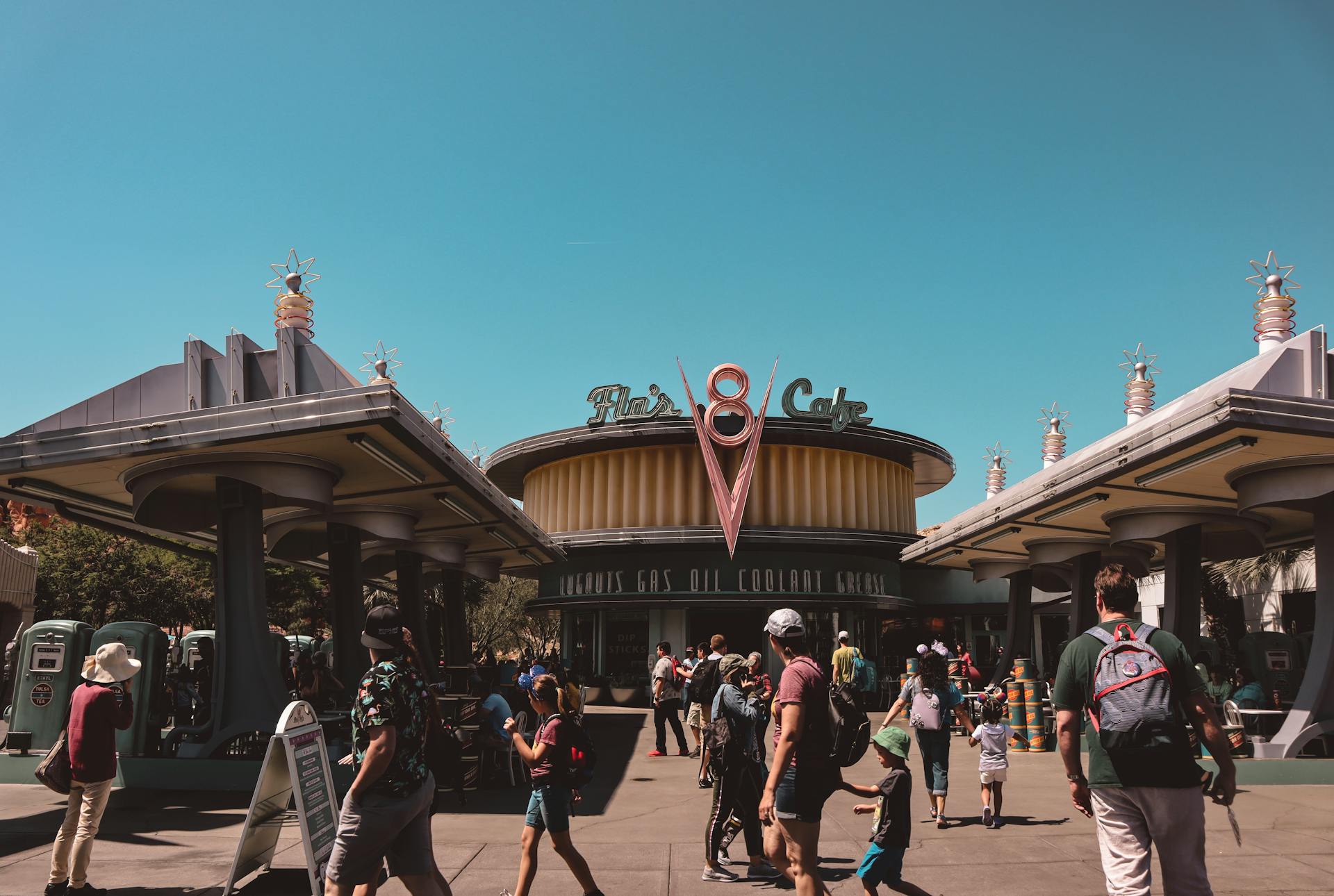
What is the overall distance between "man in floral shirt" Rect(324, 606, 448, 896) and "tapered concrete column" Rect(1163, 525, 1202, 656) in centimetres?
1478

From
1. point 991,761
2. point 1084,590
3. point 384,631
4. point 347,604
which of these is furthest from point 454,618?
point 384,631

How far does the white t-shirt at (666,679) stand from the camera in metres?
15.7

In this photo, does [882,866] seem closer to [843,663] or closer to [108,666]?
[108,666]

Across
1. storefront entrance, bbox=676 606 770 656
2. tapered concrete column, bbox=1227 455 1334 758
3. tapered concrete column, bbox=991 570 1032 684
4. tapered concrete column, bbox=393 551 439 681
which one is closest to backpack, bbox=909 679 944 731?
tapered concrete column, bbox=1227 455 1334 758

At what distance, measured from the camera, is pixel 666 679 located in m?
15.8

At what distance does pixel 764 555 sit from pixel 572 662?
6785 mm

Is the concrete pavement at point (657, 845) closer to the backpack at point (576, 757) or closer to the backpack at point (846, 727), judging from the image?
the backpack at point (576, 757)

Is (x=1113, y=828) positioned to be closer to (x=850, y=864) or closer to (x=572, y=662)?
(x=850, y=864)

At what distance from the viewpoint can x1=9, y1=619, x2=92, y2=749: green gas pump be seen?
1286 centimetres

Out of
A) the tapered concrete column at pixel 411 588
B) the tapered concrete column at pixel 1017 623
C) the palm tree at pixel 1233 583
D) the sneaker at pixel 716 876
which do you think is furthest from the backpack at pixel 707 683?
the palm tree at pixel 1233 583

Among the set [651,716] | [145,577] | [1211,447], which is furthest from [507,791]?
[145,577]

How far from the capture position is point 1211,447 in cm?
1315

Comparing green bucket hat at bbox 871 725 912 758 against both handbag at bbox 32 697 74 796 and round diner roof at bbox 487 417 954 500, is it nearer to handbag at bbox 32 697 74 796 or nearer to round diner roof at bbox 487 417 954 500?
handbag at bbox 32 697 74 796

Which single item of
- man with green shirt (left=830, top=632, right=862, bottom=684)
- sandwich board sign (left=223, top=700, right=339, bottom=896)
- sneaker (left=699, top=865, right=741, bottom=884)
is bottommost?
sneaker (left=699, top=865, right=741, bottom=884)
